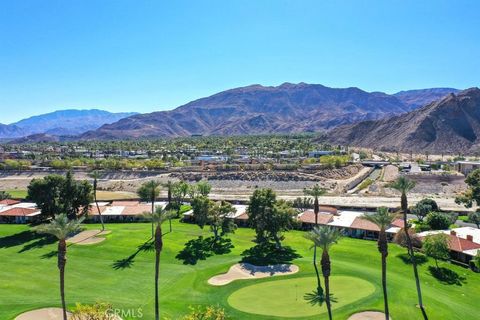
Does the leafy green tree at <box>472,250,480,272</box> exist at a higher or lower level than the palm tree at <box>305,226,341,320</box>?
lower

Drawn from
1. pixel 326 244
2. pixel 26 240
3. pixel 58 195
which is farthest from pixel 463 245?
pixel 26 240

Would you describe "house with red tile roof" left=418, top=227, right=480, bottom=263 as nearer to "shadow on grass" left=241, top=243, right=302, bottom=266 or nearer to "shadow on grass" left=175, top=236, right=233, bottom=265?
"shadow on grass" left=241, top=243, right=302, bottom=266

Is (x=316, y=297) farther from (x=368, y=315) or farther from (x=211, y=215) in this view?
(x=211, y=215)

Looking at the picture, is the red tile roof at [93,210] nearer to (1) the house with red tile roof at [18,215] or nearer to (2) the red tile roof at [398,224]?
(1) the house with red tile roof at [18,215]

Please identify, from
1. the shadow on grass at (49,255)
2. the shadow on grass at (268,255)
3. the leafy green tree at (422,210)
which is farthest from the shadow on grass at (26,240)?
the leafy green tree at (422,210)

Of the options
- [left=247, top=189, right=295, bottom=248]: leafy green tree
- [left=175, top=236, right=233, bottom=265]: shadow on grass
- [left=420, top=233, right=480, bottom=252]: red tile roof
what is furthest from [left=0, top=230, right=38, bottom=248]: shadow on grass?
[left=420, top=233, right=480, bottom=252]: red tile roof

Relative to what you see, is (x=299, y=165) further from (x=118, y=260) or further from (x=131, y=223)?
(x=118, y=260)
